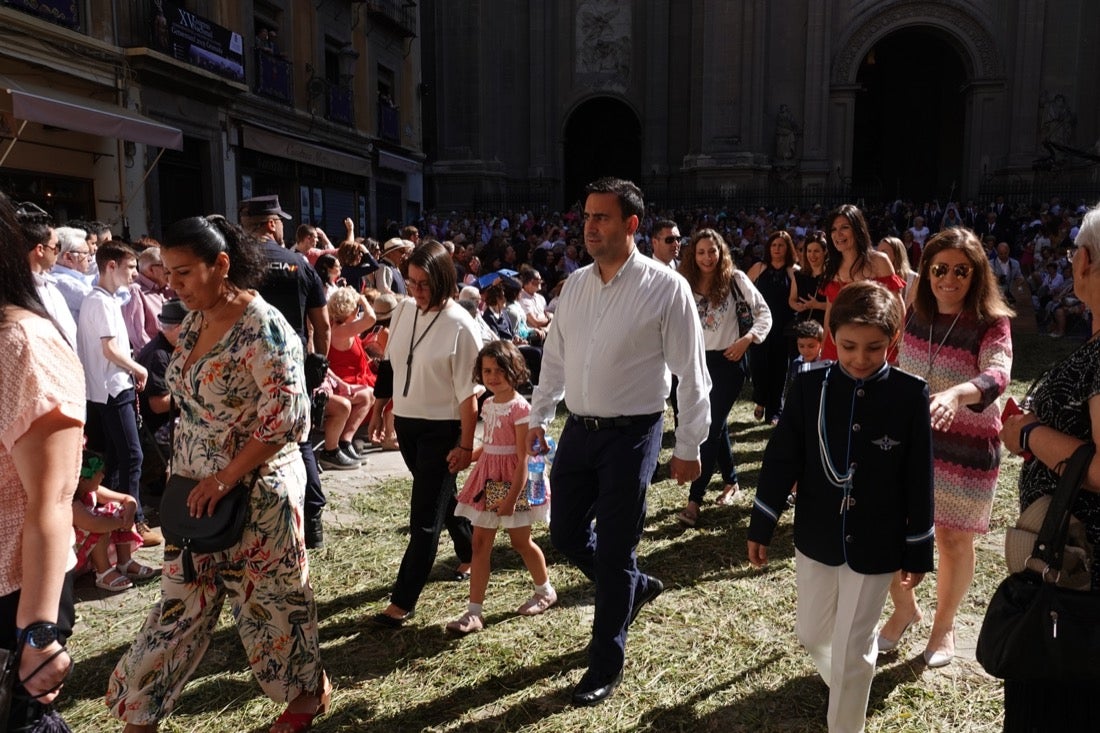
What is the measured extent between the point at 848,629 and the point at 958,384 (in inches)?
54.0

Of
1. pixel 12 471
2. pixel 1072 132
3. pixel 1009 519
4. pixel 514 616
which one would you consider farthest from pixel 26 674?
pixel 1072 132

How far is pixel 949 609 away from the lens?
3752 millimetres

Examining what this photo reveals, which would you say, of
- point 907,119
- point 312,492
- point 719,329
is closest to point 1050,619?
point 719,329

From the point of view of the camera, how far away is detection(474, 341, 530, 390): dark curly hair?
4250 millimetres

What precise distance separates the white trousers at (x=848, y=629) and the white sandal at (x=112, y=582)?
3.91m

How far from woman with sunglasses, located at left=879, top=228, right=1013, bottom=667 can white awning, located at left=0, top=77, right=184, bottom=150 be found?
11.7 m

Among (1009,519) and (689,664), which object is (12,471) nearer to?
(689,664)

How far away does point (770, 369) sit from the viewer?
860 cm

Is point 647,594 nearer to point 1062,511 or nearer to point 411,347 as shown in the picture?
point 411,347

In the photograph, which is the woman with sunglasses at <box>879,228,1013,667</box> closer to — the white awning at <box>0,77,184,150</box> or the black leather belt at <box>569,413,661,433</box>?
the black leather belt at <box>569,413,661,433</box>

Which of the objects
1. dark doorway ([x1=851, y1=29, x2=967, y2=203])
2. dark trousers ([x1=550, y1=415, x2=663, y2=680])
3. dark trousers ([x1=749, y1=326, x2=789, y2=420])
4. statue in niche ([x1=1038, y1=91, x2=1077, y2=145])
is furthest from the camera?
dark doorway ([x1=851, y1=29, x2=967, y2=203])

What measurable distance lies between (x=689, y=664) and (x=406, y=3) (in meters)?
28.2

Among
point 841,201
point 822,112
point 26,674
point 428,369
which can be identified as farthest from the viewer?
point 822,112

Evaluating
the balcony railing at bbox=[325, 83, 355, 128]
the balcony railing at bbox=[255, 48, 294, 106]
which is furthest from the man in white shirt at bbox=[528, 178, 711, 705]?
the balcony railing at bbox=[325, 83, 355, 128]
